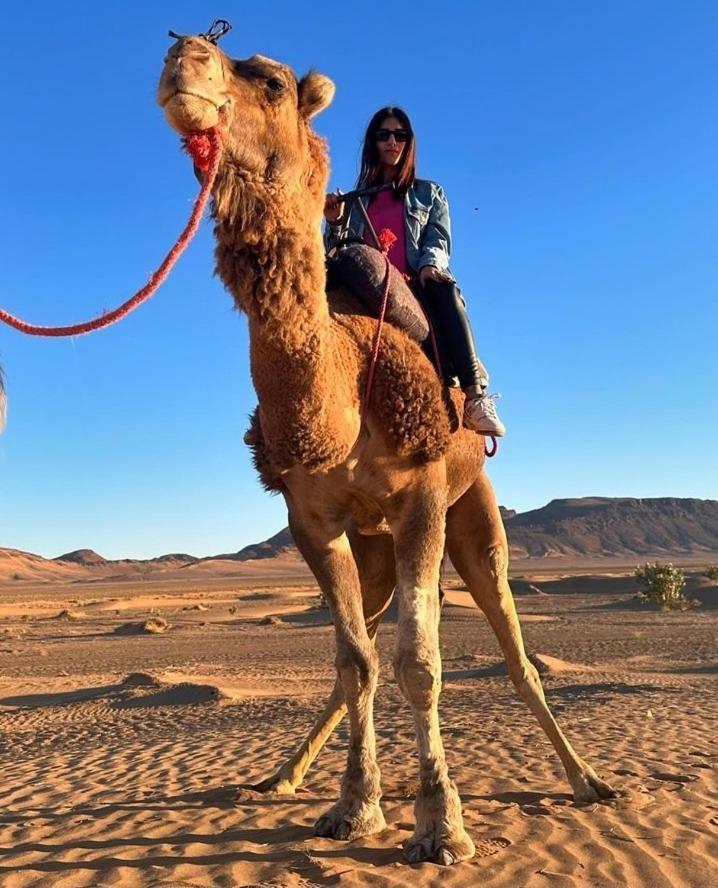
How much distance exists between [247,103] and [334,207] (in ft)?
4.92

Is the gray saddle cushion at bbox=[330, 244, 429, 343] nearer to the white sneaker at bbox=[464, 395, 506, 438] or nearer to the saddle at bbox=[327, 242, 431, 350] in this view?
the saddle at bbox=[327, 242, 431, 350]

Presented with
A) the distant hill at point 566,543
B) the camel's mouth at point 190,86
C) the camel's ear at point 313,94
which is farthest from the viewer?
the distant hill at point 566,543

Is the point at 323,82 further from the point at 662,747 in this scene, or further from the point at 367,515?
the point at 662,747

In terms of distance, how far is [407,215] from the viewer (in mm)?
5641

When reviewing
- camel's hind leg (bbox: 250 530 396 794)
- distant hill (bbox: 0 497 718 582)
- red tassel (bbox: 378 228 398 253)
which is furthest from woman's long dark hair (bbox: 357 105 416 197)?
distant hill (bbox: 0 497 718 582)

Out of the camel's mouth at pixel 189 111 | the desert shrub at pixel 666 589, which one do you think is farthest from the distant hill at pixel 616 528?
the camel's mouth at pixel 189 111

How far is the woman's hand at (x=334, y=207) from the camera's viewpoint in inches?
212

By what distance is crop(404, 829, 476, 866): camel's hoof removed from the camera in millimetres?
4383

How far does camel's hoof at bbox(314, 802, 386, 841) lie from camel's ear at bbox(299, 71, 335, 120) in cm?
364

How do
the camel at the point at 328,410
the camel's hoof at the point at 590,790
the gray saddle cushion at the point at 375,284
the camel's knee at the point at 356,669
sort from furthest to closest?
the camel's hoof at the point at 590,790, the gray saddle cushion at the point at 375,284, the camel's knee at the point at 356,669, the camel at the point at 328,410

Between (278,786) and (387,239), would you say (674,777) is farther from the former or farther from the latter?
(387,239)

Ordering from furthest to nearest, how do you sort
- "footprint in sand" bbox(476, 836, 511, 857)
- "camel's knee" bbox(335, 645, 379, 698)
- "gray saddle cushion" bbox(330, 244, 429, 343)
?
"gray saddle cushion" bbox(330, 244, 429, 343), "camel's knee" bbox(335, 645, 379, 698), "footprint in sand" bbox(476, 836, 511, 857)

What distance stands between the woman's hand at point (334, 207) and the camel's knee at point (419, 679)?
263 cm

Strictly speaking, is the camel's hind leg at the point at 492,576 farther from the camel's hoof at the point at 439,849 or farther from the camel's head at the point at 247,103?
the camel's head at the point at 247,103
